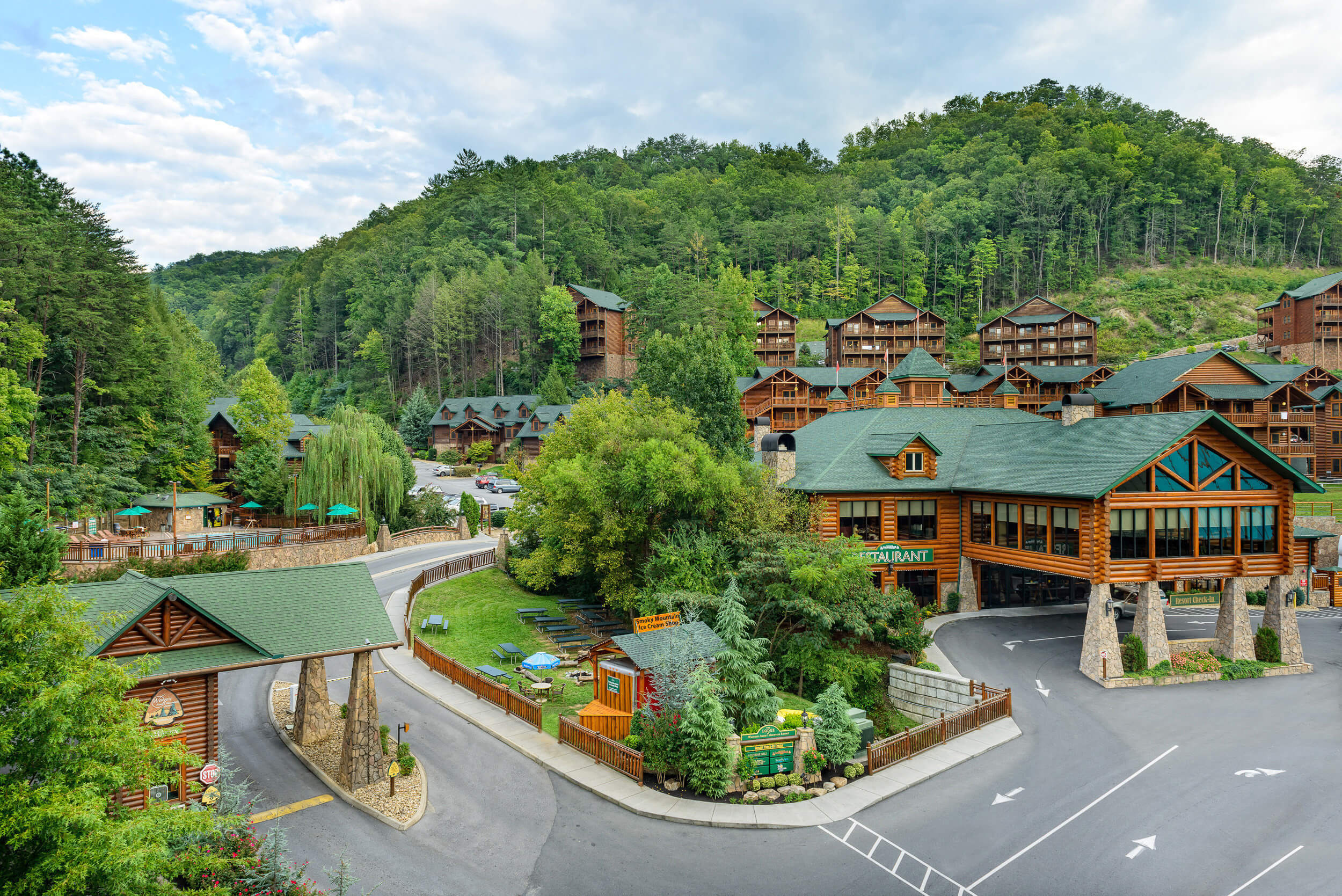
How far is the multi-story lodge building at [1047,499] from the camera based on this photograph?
89.5ft

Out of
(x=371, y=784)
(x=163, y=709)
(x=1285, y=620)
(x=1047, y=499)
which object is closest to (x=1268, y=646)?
(x=1285, y=620)

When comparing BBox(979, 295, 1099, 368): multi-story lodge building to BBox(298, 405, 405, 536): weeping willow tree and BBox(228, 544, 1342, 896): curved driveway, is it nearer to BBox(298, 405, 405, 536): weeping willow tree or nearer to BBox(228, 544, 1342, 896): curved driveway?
BBox(298, 405, 405, 536): weeping willow tree

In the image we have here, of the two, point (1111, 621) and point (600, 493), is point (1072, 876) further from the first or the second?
point (600, 493)

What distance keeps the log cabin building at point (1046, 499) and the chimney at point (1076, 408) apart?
0.06 metres

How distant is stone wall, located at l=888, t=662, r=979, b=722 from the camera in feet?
81.0

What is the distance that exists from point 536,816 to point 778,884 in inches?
230

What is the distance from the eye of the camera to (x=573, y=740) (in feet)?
69.0

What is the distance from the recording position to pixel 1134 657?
26281mm

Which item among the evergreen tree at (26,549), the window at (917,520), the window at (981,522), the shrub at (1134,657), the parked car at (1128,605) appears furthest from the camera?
the window at (917,520)

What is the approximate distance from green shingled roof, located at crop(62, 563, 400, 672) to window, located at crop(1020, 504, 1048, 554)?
968 inches

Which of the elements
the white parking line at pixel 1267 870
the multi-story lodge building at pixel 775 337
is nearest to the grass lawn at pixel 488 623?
the white parking line at pixel 1267 870

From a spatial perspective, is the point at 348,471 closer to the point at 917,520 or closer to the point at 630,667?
the point at 630,667

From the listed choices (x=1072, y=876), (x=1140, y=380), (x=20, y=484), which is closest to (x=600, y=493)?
(x=1072, y=876)

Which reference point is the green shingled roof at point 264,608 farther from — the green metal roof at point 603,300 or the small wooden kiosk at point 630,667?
the green metal roof at point 603,300
